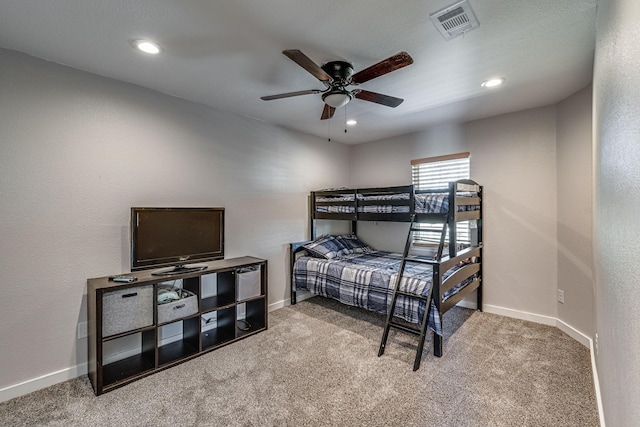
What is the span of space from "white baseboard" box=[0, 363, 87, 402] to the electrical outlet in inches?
9.1

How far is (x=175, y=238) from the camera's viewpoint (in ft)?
8.54

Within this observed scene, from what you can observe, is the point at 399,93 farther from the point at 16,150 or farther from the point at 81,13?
the point at 16,150

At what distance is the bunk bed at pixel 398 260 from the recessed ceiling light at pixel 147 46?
252cm

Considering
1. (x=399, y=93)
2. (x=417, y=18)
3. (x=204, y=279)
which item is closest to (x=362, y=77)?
(x=417, y=18)

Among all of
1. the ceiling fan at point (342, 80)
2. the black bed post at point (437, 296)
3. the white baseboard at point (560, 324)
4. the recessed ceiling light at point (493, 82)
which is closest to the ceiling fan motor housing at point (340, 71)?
the ceiling fan at point (342, 80)

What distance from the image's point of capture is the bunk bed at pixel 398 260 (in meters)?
2.62

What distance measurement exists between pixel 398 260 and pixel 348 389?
6.52ft

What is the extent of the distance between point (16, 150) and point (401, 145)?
13.7 ft

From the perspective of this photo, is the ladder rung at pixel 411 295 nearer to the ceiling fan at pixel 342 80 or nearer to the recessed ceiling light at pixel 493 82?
the ceiling fan at pixel 342 80

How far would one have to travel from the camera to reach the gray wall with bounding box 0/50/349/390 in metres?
2.02

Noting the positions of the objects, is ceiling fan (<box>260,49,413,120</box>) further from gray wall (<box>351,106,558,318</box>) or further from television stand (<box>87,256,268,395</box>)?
gray wall (<box>351,106,558,318</box>)

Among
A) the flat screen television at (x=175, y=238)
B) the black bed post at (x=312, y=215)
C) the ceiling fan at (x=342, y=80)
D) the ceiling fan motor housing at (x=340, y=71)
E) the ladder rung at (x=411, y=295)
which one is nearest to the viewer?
the ceiling fan at (x=342, y=80)

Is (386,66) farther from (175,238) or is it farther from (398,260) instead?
(398,260)

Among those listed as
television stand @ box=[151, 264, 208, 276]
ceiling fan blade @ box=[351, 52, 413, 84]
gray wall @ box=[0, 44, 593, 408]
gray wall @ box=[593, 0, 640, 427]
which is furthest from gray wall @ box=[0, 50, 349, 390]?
gray wall @ box=[593, 0, 640, 427]
